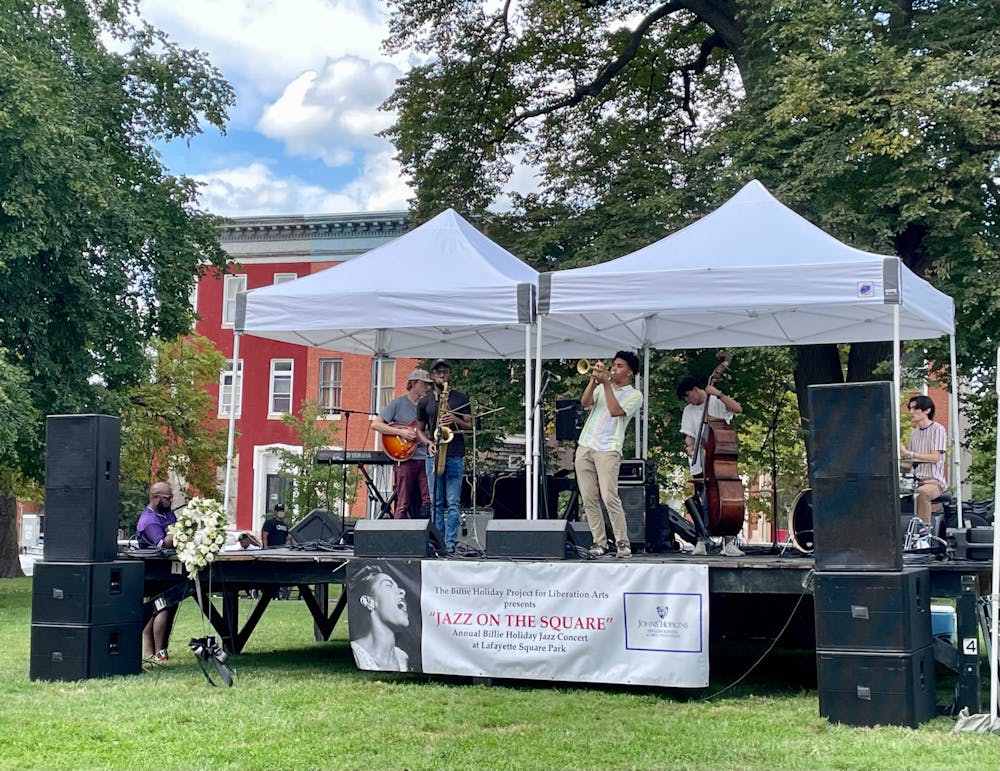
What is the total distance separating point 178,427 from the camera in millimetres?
32281

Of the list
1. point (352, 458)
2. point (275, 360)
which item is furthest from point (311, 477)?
point (352, 458)

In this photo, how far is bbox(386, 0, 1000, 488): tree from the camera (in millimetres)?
15336

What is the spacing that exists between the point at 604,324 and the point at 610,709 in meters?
5.11

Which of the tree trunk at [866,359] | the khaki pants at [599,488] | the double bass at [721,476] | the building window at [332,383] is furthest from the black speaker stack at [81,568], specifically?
the building window at [332,383]

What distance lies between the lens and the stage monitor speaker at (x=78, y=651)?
8.86 meters

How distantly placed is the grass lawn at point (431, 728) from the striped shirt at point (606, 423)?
189 centimetres

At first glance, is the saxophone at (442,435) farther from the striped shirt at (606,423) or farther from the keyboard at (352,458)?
the striped shirt at (606,423)

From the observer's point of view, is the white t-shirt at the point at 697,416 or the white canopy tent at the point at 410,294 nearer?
the white canopy tent at the point at 410,294

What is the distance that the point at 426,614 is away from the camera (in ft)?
29.1

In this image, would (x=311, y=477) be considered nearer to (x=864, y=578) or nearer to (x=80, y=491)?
(x=80, y=491)

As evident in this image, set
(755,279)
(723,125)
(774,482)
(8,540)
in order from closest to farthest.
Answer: (755,279) < (774,482) < (723,125) < (8,540)

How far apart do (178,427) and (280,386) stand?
31.6ft

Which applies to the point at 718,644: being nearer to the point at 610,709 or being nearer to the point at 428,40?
the point at 610,709

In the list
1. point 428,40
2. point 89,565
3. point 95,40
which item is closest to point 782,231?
point 89,565
